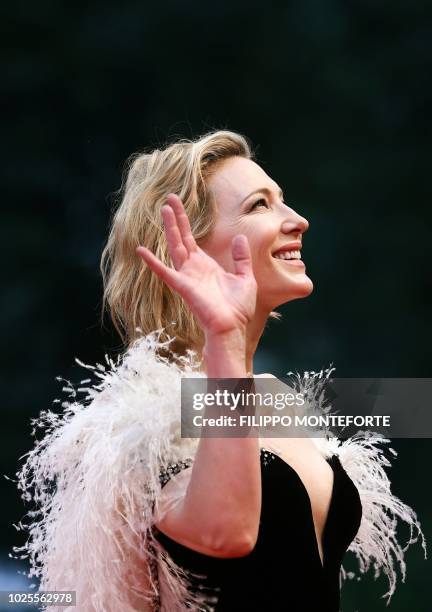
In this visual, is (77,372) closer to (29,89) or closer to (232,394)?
(29,89)

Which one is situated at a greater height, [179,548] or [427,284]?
[427,284]

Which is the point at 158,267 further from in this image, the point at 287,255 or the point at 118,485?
the point at 287,255

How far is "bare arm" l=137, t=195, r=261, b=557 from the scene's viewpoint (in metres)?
0.88

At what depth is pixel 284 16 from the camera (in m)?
2.52

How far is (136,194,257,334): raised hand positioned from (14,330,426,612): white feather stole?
0.74ft

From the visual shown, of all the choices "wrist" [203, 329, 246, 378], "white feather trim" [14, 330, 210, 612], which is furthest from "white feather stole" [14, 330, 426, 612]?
"wrist" [203, 329, 246, 378]

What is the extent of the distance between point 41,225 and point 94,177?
226mm

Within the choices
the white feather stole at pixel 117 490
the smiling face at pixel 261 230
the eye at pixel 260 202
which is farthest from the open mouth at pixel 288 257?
the white feather stole at pixel 117 490

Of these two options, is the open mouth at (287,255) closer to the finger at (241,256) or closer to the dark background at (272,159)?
the finger at (241,256)

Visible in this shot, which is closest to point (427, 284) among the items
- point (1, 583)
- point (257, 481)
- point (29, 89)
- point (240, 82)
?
point (240, 82)

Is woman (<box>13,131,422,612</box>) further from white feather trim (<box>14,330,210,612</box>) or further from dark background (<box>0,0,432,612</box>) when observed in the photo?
dark background (<box>0,0,432,612</box>)

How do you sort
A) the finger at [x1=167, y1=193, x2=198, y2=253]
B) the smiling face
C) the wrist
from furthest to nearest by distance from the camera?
1. the smiling face
2. the finger at [x1=167, y1=193, x2=198, y2=253]
3. the wrist

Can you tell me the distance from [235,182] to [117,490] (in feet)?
2.10

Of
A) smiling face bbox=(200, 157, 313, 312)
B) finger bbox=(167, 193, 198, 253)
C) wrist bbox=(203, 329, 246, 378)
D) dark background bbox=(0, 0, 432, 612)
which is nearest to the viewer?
wrist bbox=(203, 329, 246, 378)
